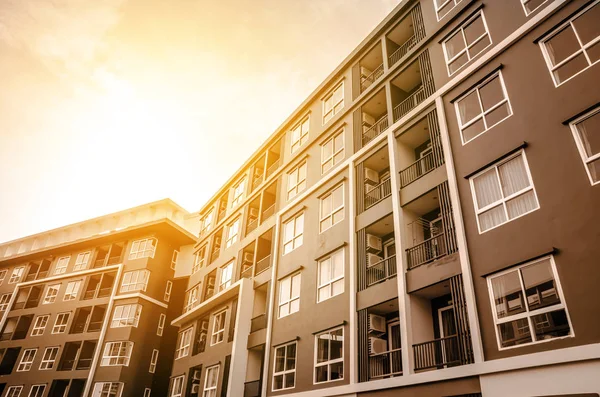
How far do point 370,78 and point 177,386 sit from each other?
24563 millimetres

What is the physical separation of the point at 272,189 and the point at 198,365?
1273cm

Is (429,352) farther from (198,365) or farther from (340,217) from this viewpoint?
(198,365)

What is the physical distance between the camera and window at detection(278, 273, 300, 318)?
22281mm

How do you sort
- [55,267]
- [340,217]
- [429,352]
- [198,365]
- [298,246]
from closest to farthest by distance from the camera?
[429,352]
[340,217]
[298,246]
[198,365]
[55,267]

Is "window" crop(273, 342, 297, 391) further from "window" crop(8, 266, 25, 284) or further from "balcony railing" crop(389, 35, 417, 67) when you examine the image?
"window" crop(8, 266, 25, 284)

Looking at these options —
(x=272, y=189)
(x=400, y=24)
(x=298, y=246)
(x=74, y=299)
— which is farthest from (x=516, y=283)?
(x=74, y=299)

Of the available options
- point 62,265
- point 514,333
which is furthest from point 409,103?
point 62,265

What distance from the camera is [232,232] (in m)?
33.1

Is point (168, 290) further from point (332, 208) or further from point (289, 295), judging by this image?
point (332, 208)

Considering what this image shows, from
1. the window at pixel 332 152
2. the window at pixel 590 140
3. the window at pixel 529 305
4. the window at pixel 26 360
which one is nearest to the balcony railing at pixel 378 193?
the window at pixel 332 152

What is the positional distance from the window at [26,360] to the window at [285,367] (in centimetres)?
3148

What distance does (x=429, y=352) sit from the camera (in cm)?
1463

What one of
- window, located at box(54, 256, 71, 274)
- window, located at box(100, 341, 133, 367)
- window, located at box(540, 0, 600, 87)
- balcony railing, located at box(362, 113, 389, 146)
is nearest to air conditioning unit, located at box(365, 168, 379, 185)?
balcony railing, located at box(362, 113, 389, 146)

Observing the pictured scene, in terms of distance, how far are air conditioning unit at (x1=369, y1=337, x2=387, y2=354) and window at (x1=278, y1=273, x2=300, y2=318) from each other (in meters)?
5.56
